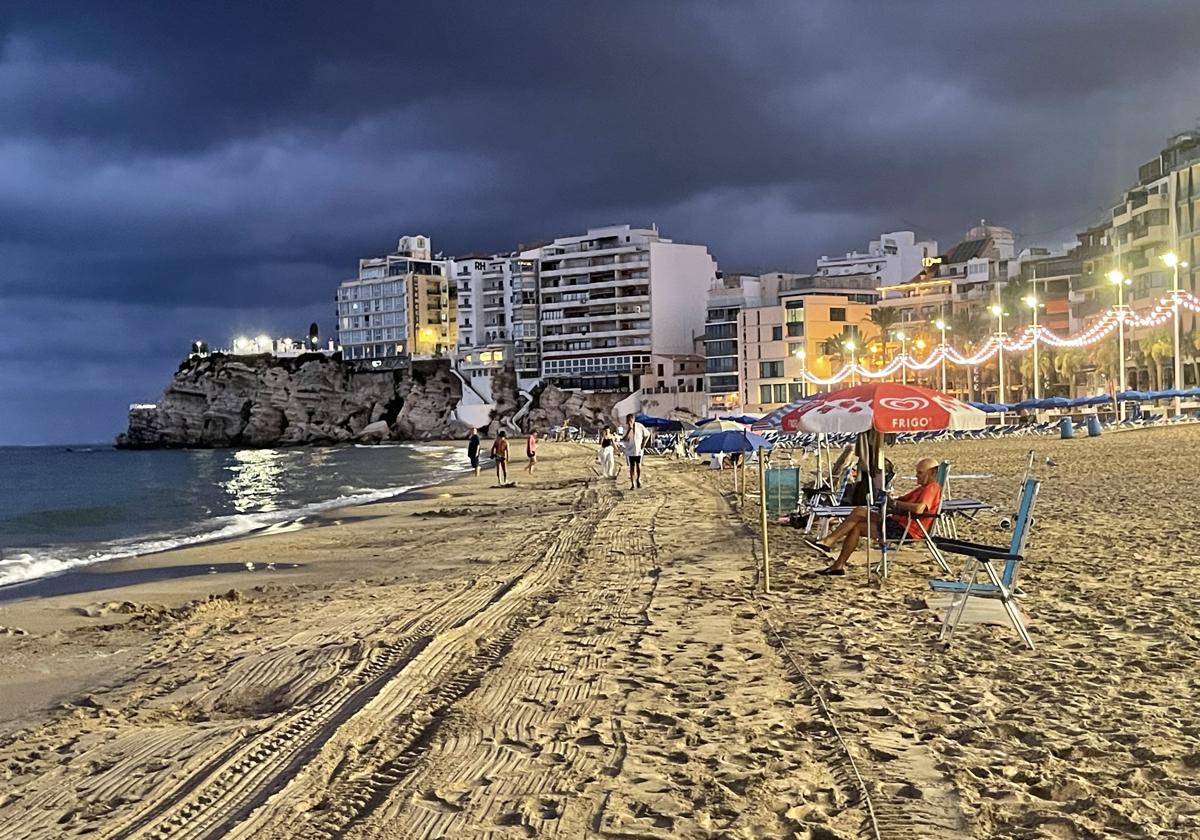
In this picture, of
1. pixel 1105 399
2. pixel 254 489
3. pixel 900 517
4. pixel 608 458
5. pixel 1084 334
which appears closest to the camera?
pixel 900 517

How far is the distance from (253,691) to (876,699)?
4.32 metres

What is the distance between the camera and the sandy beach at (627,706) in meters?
4.58

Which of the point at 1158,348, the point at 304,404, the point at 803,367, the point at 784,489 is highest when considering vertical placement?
the point at 803,367

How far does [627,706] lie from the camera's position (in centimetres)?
622

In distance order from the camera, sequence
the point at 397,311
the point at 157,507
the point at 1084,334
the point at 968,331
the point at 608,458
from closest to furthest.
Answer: the point at 608,458, the point at 157,507, the point at 1084,334, the point at 968,331, the point at 397,311

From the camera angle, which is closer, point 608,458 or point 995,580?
point 995,580

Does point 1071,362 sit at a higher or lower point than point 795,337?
lower

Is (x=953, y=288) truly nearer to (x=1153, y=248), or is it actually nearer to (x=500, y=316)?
(x=1153, y=248)

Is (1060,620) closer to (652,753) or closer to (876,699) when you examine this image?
(876,699)

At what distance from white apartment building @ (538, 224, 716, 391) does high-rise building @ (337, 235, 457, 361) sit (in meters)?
26.1

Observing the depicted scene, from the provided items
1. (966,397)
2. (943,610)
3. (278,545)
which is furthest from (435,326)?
(943,610)

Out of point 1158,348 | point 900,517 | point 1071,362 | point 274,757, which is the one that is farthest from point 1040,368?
point 274,757

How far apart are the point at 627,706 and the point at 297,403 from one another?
124101 mm

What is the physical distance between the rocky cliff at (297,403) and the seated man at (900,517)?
336 feet
